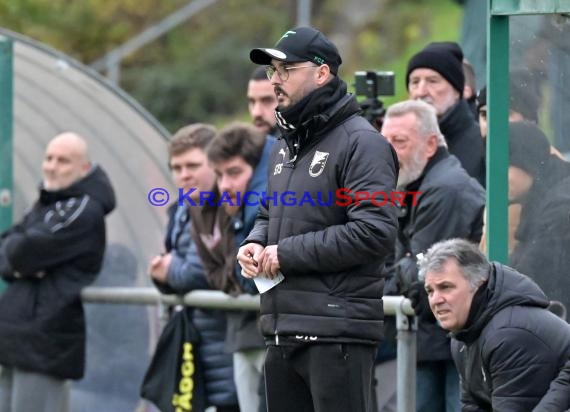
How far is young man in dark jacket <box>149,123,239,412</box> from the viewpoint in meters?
7.73

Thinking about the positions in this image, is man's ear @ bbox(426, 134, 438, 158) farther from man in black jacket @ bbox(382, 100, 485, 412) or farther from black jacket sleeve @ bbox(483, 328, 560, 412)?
black jacket sleeve @ bbox(483, 328, 560, 412)

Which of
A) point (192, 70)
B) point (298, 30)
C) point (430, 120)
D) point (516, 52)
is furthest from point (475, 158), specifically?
point (192, 70)

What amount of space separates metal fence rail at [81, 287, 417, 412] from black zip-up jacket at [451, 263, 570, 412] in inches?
30.4

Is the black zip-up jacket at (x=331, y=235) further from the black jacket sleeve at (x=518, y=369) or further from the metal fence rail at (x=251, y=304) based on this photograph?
the metal fence rail at (x=251, y=304)

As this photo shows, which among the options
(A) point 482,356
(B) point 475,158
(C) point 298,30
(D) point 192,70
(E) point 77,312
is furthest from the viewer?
(D) point 192,70

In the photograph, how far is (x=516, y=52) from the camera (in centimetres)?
622

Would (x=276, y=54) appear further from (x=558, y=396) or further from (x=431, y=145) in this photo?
(x=558, y=396)

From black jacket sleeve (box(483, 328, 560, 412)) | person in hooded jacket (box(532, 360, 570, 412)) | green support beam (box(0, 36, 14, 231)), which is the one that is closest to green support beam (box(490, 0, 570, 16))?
black jacket sleeve (box(483, 328, 560, 412))

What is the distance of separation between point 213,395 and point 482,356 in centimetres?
246

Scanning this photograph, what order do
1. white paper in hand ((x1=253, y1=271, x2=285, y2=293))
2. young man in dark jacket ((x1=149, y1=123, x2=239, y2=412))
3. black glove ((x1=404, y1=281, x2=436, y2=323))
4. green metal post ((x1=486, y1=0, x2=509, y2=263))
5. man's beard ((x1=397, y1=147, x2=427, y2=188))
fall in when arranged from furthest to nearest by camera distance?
young man in dark jacket ((x1=149, y1=123, x2=239, y2=412)) < man's beard ((x1=397, y1=147, x2=427, y2=188)) < black glove ((x1=404, y1=281, x2=436, y2=323)) < green metal post ((x1=486, y1=0, x2=509, y2=263)) < white paper in hand ((x1=253, y1=271, x2=285, y2=293))

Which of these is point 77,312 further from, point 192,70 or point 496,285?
point 192,70

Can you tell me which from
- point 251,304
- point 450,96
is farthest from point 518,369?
point 450,96

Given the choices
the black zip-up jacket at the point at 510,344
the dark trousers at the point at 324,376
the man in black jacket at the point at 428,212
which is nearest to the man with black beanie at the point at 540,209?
the black zip-up jacket at the point at 510,344

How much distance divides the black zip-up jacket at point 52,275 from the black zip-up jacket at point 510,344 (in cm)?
332
